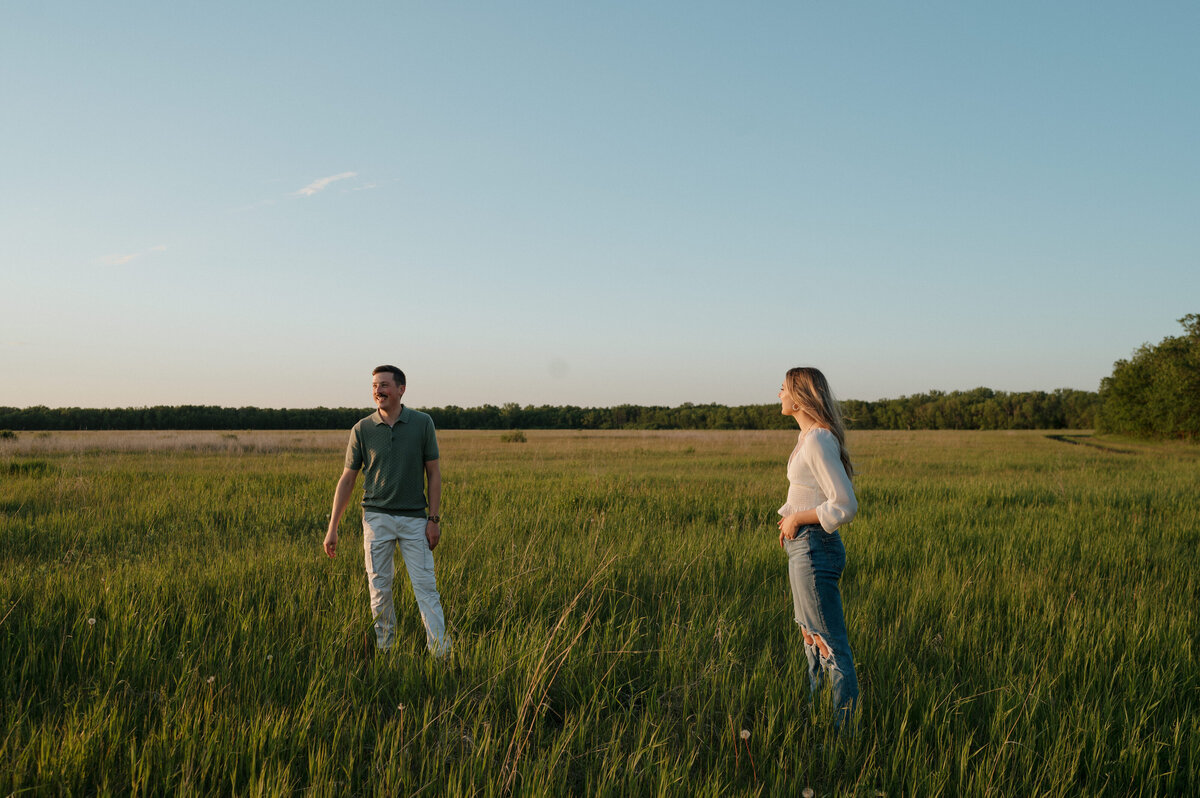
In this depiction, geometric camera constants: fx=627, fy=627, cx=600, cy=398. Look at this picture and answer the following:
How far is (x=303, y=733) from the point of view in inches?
122

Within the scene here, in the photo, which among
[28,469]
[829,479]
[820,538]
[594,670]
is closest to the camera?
[829,479]

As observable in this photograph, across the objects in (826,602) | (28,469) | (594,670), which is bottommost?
(594,670)

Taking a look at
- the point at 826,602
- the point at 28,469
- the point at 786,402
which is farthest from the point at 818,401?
the point at 28,469

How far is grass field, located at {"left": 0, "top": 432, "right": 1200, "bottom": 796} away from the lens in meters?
2.97

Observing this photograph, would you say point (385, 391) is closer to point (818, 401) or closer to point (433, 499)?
point (433, 499)

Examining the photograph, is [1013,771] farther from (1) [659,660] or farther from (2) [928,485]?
(2) [928,485]

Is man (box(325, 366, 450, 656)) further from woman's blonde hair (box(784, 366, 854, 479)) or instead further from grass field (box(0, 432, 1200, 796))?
woman's blonde hair (box(784, 366, 854, 479))

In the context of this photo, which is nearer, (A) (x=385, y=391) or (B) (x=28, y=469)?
(A) (x=385, y=391)

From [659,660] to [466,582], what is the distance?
2.51 m

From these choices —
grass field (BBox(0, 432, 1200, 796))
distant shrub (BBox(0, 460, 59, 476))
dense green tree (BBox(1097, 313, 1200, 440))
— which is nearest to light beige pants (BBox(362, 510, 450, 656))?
grass field (BBox(0, 432, 1200, 796))

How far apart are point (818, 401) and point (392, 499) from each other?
10.1 ft

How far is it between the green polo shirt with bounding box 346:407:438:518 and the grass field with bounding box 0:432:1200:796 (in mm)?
983

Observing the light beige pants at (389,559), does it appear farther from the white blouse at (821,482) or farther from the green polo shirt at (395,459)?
the white blouse at (821,482)

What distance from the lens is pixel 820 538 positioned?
3283 mm
